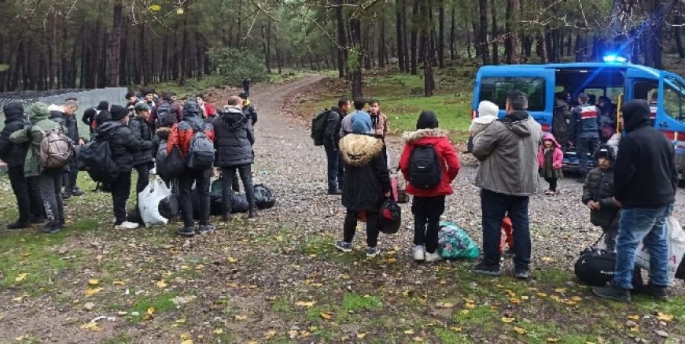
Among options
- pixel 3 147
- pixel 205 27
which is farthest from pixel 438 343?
pixel 205 27

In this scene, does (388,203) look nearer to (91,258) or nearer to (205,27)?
(91,258)

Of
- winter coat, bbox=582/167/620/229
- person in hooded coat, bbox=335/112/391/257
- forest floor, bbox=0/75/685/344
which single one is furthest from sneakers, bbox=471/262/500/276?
person in hooded coat, bbox=335/112/391/257

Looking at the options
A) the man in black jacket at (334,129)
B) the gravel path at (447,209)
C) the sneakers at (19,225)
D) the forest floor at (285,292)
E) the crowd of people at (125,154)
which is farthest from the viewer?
the man in black jacket at (334,129)

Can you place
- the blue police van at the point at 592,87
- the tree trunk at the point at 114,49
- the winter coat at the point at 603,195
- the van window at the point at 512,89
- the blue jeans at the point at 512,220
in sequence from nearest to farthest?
the winter coat at the point at 603,195, the blue jeans at the point at 512,220, the blue police van at the point at 592,87, the van window at the point at 512,89, the tree trunk at the point at 114,49

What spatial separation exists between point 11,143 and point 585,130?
11062 millimetres

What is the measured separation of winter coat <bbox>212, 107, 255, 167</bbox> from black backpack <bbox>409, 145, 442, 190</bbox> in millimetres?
3196

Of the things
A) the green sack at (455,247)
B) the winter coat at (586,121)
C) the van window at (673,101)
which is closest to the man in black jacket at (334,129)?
the green sack at (455,247)

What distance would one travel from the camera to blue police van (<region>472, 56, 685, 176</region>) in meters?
12.6

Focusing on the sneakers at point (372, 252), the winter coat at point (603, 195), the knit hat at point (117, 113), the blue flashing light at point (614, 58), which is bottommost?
the sneakers at point (372, 252)

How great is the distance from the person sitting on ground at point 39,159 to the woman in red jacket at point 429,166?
5.09 meters

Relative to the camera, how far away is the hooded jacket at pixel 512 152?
19.3 ft

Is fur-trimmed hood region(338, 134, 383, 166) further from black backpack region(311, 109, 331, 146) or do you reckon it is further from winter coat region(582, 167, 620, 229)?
black backpack region(311, 109, 331, 146)

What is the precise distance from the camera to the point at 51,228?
853cm

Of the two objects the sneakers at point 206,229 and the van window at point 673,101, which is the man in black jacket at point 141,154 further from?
the van window at point 673,101
